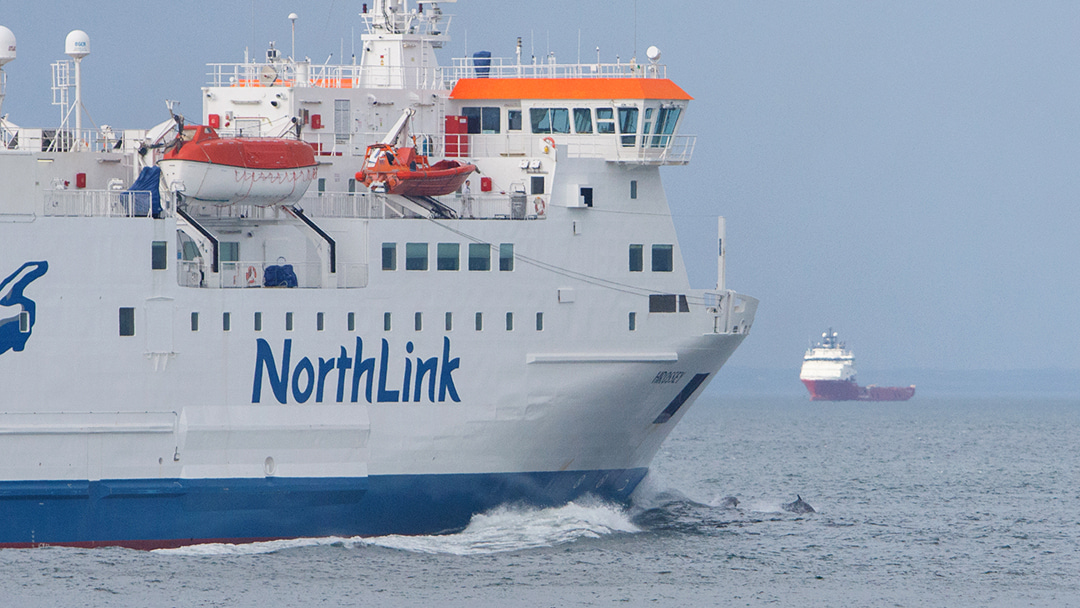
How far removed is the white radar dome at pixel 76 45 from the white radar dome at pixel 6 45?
95 centimetres

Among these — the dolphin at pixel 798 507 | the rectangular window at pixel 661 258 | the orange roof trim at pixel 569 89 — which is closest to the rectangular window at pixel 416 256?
the orange roof trim at pixel 569 89

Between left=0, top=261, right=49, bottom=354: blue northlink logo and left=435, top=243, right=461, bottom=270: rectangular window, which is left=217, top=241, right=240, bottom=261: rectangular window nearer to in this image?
left=0, top=261, right=49, bottom=354: blue northlink logo

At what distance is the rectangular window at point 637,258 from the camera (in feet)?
102

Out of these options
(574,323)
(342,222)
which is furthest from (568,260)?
(342,222)

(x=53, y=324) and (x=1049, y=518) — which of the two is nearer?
(x=53, y=324)

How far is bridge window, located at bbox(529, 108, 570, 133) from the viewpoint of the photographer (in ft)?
105

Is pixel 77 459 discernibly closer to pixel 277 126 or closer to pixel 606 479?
pixel 277 126

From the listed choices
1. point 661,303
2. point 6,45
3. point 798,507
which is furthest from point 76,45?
point 798,507

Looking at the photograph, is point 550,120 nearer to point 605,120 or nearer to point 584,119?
point 584,119

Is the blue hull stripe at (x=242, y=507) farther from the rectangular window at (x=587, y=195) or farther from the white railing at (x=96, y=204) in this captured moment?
the rectangular window at (x=587, y=195)

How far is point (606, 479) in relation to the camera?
32000mm

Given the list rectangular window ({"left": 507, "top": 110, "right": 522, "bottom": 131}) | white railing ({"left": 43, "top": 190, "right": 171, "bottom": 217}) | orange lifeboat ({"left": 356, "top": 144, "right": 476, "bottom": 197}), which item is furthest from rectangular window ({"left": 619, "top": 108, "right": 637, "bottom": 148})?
white railing ({"left": 43, "top": 190, "right": 171, "bottom": 217})

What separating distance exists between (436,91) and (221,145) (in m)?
5.56

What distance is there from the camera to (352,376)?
94.5 feet
